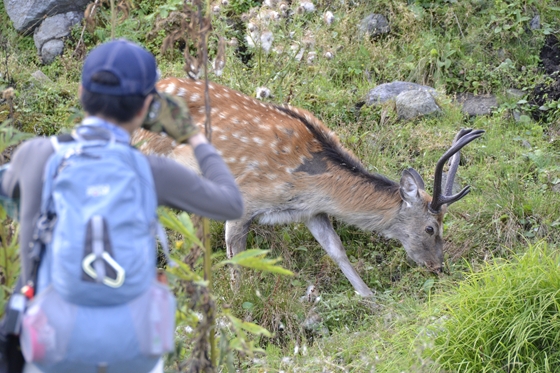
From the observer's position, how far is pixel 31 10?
9188 mm

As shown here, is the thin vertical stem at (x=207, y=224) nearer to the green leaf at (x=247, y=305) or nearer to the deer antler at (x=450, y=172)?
the green leaf at (x=247, y=305)

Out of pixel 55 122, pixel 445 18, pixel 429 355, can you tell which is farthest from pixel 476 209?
pixel 55 122

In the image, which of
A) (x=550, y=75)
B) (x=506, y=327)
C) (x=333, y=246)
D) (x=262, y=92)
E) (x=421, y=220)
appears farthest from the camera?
(x=550, y=75)

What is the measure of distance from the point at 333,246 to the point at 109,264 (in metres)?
4.24

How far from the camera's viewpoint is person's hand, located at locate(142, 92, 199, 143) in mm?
2582

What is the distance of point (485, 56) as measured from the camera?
29.3 ft

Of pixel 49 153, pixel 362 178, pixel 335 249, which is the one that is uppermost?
pixel 49 153

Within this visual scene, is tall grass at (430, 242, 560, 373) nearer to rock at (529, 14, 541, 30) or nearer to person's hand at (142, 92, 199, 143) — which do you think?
person's hand at (142, 92, 199, 143)

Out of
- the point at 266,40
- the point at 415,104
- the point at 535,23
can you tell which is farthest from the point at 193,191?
the point at 535,23

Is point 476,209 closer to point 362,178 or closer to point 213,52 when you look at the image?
point 362,178

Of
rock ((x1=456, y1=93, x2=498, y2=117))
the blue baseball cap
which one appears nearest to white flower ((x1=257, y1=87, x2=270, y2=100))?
rock ((x1=456, y1=93, x2=498, y2=117))

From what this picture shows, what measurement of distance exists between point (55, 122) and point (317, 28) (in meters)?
3.09

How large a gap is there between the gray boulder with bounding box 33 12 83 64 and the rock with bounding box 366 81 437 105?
3.67 m

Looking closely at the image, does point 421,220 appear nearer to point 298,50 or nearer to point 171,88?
point 298,50
